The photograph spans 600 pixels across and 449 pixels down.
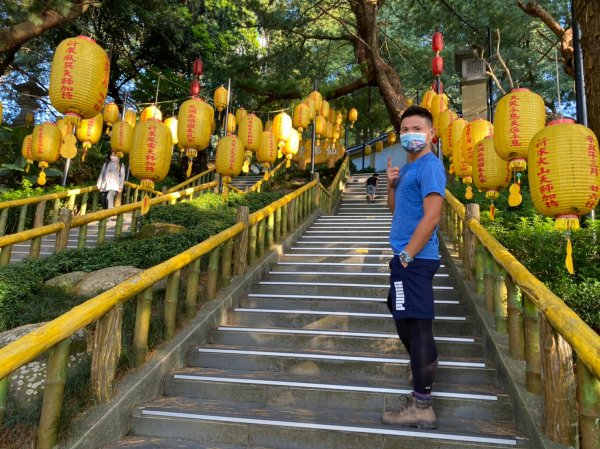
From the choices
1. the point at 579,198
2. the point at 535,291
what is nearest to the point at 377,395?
the point at 535,291

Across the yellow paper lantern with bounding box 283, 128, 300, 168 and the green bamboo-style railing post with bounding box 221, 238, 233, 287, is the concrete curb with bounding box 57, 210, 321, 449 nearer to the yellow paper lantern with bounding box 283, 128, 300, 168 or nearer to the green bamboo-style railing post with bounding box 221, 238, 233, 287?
the green bamboo-style railing post with bounding box 221, 238, 233, 287

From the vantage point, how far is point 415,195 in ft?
8.13

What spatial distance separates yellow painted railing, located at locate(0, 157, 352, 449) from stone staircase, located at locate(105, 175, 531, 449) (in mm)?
345

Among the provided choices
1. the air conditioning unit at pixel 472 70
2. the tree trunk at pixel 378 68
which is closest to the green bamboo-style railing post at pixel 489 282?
the tree trunk at pixel 378 68

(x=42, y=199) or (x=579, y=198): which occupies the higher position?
(x=42, y=199)

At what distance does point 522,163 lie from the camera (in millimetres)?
3645

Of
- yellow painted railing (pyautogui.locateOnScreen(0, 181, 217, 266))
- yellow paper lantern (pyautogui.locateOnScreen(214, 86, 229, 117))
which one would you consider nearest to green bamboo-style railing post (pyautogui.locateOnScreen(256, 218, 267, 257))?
yellow painted railing (pyautogui.locateOnScreen(0, 181, 217, 266))

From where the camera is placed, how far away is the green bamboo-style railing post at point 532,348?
7.97 feet

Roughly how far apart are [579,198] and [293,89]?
9790 millimetres

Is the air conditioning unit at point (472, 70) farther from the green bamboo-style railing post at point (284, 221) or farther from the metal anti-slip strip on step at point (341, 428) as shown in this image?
the metal anti-slip strip on step at point (341, 428)

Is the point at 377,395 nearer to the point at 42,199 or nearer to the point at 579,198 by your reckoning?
the point at 579,198

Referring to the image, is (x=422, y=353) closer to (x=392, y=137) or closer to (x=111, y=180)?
(x=111, y=180)

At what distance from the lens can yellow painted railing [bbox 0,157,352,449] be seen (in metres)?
2.06

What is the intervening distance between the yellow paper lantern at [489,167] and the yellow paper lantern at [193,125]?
3682 mm
